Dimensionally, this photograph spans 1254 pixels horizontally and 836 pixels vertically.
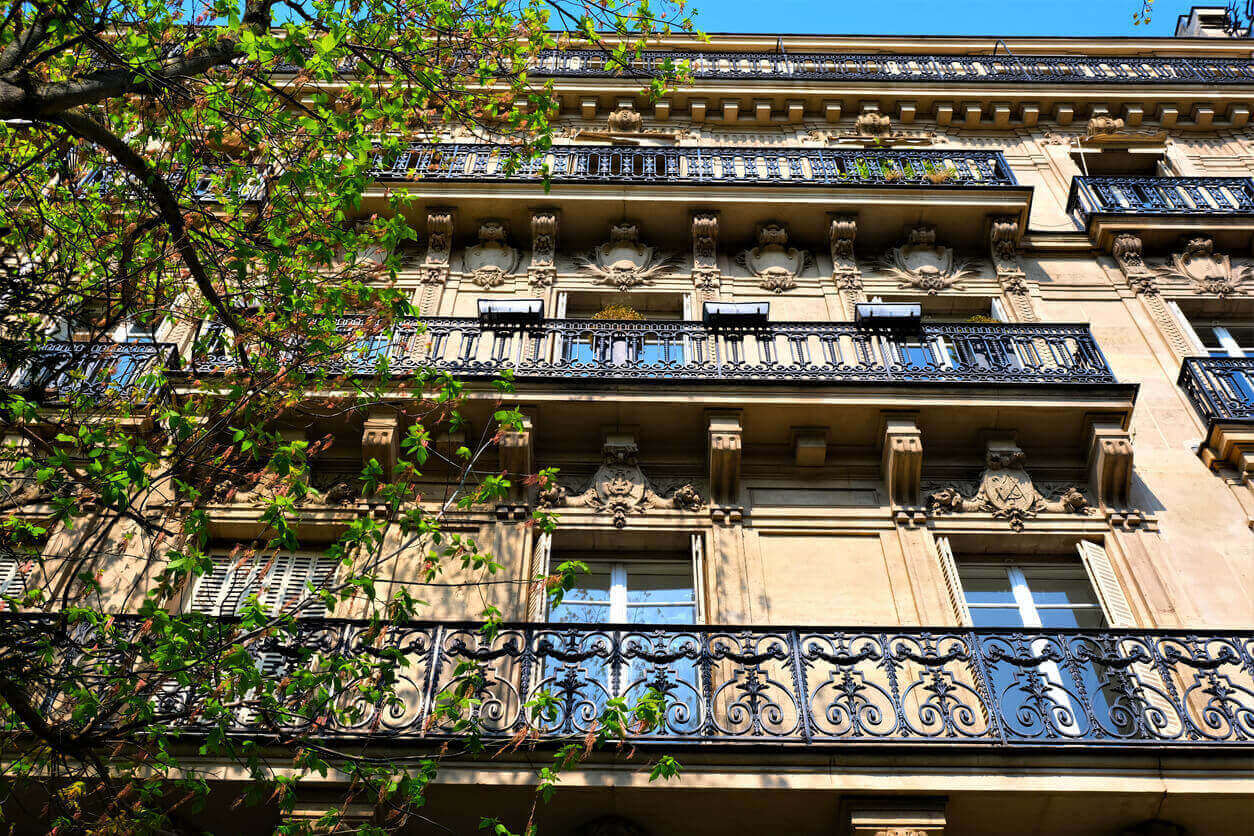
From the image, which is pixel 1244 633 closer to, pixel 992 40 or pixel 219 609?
pixel 219 609

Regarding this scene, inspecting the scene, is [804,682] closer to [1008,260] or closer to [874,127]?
[1008,260]

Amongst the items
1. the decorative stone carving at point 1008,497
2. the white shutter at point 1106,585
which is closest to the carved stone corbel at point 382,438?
the decorative stone carving at point 1008,497

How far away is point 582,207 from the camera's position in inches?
529

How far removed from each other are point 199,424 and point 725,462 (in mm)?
4531

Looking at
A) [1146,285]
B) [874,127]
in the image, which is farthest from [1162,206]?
[874,127]

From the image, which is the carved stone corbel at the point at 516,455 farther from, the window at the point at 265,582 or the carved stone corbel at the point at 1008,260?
the carved stone corbel at the point at 1008,260

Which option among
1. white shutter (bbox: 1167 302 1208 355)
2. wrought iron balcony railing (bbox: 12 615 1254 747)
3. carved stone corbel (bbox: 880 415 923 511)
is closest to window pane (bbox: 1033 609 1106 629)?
wrought iron balcony railing (bbox: 12 615 1254 747)

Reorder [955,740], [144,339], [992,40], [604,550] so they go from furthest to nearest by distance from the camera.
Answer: [992,40] < [144,339] < [604,550] < [955,740]

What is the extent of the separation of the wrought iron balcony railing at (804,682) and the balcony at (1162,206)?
274 inches

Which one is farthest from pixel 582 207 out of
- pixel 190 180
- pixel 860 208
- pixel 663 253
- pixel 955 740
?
pixel 955 740

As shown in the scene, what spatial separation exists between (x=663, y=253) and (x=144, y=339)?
6072 millimetres

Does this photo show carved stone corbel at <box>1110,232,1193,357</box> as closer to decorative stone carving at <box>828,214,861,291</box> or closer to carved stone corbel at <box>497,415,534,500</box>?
decorative stone carving at <box>828,214,861,291</box>

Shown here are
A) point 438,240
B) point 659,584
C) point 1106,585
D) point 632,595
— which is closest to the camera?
point 1106,585

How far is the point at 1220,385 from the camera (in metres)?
11.1
